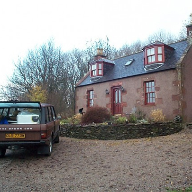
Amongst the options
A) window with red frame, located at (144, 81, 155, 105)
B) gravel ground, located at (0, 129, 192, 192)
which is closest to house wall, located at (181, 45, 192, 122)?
window with red frame, located at (144, 81, 155, 105)

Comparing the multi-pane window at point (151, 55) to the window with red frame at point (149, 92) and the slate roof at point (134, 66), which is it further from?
the window with red frame at point (149, 92)

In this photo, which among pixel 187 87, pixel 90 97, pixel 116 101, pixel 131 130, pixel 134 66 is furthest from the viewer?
pixel 90 97

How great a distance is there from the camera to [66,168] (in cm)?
629

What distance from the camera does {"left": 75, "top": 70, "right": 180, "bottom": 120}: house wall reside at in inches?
516

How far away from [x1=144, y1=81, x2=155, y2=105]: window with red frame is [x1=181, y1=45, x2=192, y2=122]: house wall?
215cm

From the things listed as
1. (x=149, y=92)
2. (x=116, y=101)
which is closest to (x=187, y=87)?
(x=149, y=92)

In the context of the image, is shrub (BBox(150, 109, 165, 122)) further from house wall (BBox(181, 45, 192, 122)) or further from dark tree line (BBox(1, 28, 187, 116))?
dark tree line (BBox(1, 28, 187, 116))

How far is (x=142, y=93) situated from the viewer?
585 inches

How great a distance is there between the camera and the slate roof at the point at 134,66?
1398cm

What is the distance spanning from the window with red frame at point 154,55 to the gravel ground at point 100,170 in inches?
293

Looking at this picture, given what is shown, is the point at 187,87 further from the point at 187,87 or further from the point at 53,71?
the point at 53,71

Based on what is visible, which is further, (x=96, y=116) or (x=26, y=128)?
(x=96, y=116)

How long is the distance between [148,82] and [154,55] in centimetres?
184

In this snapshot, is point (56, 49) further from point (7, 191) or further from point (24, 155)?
A: point (7, 191)
